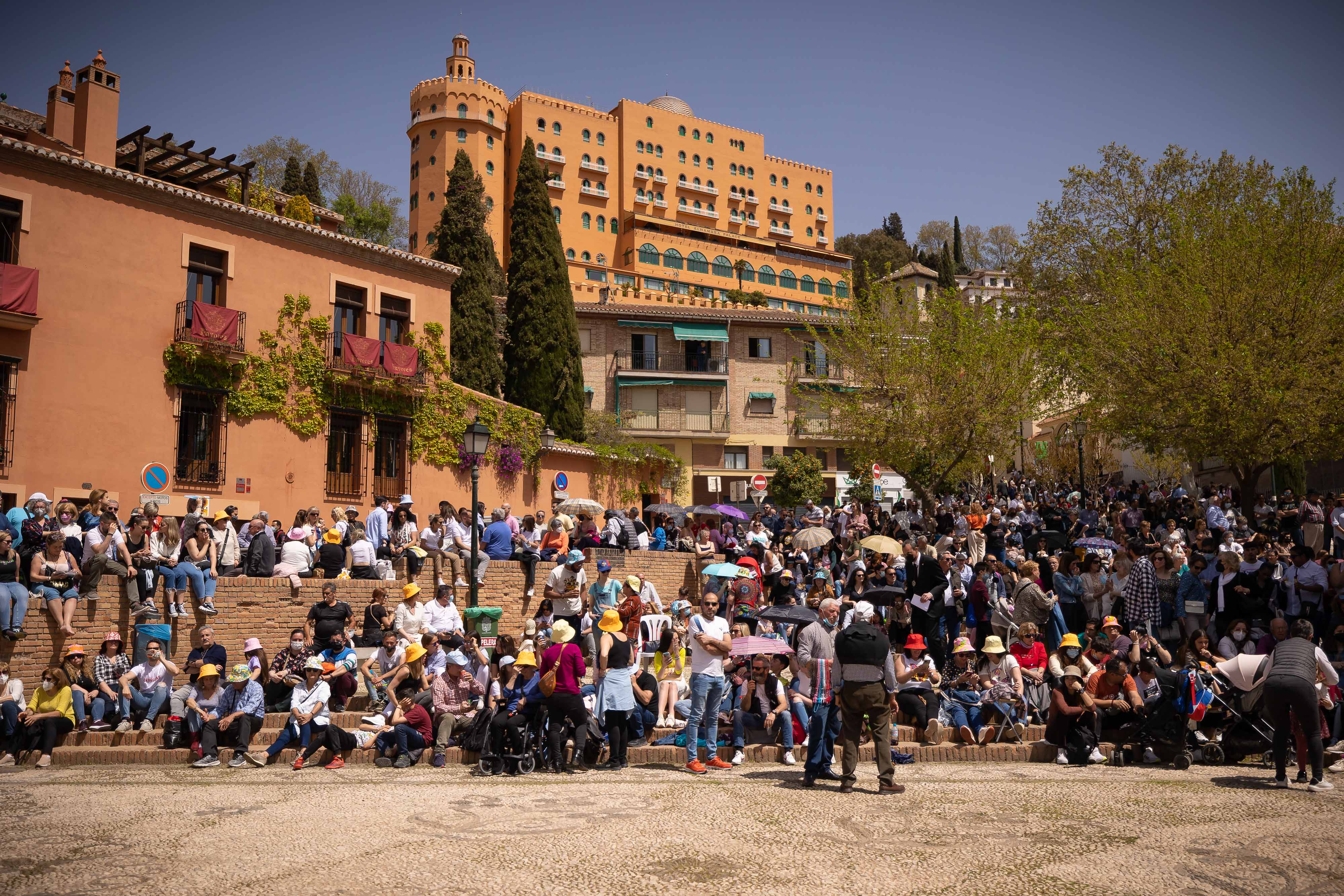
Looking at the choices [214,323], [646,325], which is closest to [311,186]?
[646,325]

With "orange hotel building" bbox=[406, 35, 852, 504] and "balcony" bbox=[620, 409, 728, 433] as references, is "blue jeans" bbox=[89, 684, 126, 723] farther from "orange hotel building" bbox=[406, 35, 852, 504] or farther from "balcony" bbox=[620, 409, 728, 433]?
"balcony" bbox=[620, 409, 728, 433]

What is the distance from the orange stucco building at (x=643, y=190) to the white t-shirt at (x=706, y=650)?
153 feet

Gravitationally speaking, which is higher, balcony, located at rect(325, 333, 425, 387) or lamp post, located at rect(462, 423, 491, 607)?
balcony, located at rect(325, 333, 425, 387)

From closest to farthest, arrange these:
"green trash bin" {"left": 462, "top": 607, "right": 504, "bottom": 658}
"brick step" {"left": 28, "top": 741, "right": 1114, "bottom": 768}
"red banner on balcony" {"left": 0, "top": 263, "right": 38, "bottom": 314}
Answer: "brick step" {"left": 28, "top": 741, "right": 1114, "bottom": 768} → "green trash bin" {"left": 462, "top": 607, "right": 504, "bottom": 658} → "red banner on balcony" {"left": 0, "top": 263, "right": 38, "bottom": 314}

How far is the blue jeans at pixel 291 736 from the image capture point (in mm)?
11148

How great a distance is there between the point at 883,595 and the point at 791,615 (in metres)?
4.31

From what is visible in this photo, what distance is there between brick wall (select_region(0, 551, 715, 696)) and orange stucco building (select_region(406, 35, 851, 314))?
39418mm

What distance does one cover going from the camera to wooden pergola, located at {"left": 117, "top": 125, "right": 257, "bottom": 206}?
23.1 m

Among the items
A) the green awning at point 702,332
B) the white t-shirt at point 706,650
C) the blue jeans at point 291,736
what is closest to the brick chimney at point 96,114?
the blue jeans at point 291,736

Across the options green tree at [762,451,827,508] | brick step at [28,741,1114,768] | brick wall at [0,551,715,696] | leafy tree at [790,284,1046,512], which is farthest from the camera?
green tree at [762,451,827,508]

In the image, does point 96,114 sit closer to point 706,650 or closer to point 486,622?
point 486,622

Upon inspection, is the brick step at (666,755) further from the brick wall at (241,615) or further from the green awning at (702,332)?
the green awning at (702,332)

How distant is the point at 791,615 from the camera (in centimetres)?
1070

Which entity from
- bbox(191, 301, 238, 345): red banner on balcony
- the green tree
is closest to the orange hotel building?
the green tree
